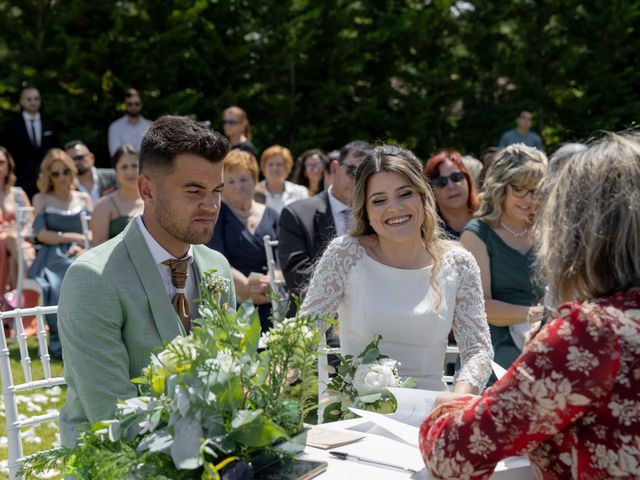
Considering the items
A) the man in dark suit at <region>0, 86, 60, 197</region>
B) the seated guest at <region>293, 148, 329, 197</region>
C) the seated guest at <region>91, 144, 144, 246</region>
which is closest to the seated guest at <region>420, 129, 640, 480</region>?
the seated guest at <region>91, 144, 144, 246</region>

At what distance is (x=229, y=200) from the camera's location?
6.10m

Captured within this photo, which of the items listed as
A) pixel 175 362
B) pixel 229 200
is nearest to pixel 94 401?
pixel 175 362

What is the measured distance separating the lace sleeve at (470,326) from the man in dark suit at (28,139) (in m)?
8.51

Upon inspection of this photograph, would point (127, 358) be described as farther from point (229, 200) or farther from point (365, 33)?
point (365, 33)

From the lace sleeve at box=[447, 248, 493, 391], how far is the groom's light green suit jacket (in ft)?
4.14

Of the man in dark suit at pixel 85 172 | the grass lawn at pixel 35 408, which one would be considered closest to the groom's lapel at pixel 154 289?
the grass lawn at pixel 35 408

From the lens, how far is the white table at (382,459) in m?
1.80

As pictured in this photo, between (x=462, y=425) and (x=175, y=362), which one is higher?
(x=175, y=362)

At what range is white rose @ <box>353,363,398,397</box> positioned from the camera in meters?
2.65

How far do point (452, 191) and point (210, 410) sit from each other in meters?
3.98

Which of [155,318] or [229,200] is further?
[229,200]

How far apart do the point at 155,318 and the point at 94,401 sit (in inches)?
12.1

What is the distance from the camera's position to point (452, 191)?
17.8 ft

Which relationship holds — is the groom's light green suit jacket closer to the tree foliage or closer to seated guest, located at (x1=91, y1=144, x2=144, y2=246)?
seated guest, located at (x1=91, y1=144, x2=144, y2=246)
